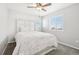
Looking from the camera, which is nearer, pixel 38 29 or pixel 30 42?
pixel 30 42

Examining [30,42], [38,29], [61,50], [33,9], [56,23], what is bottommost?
[61,50]

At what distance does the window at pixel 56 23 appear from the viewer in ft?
4.84

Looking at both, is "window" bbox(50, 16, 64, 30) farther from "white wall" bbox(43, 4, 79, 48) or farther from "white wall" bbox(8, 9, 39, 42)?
"white wall" bbox(8, 9, 39, 42)

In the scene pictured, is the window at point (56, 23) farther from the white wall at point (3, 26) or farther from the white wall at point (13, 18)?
the white wall at point (3, 26)

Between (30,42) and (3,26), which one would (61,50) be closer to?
(30,42)

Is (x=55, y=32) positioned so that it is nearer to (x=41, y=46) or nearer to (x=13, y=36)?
(x=41, y=46)

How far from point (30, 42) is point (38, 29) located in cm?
28

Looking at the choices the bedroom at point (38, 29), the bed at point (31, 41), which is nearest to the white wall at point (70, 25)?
the bedroom at point (38, 29)

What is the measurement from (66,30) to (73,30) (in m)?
0.12

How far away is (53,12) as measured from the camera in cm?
149

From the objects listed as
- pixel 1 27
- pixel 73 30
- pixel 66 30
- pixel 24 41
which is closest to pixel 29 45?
pixel 24 41

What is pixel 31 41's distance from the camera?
55.6 inches

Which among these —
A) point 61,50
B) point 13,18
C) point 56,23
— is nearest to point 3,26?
point 13,18

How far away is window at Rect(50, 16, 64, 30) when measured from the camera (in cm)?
148
